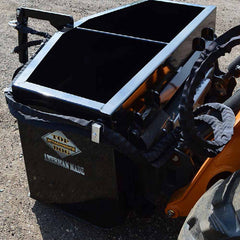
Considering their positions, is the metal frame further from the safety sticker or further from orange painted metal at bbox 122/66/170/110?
the safety sticker

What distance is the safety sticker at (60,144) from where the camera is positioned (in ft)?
6.05

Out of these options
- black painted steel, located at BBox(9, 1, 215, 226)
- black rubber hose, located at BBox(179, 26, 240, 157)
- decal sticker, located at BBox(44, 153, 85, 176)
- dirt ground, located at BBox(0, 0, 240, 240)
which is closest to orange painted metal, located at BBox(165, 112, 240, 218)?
black painted steel, located at BBox(9, 1, 215, 226)

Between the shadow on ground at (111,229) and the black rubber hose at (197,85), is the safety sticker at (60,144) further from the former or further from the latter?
the black rubber hose at (197,85)

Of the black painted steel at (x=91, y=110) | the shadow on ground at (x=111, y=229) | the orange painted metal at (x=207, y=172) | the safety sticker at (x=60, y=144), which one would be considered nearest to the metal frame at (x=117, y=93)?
the black painted steel at (x=91, y=110)

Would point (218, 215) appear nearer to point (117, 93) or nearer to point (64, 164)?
point (117, 93)

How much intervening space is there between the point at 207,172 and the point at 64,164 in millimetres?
692

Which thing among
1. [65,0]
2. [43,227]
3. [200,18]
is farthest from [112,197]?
[65,0]

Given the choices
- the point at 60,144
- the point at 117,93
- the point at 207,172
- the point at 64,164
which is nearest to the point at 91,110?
the point at 117,93

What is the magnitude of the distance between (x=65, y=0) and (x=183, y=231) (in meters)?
4.74

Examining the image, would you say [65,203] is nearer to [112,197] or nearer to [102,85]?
[112,197]

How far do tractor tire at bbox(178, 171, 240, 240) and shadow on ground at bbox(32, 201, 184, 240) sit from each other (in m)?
0.60

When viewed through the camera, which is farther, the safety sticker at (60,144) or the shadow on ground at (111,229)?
the shadow on ground at (111,229)

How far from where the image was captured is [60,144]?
1.88 m

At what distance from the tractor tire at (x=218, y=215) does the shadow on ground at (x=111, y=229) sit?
60 centimetres
